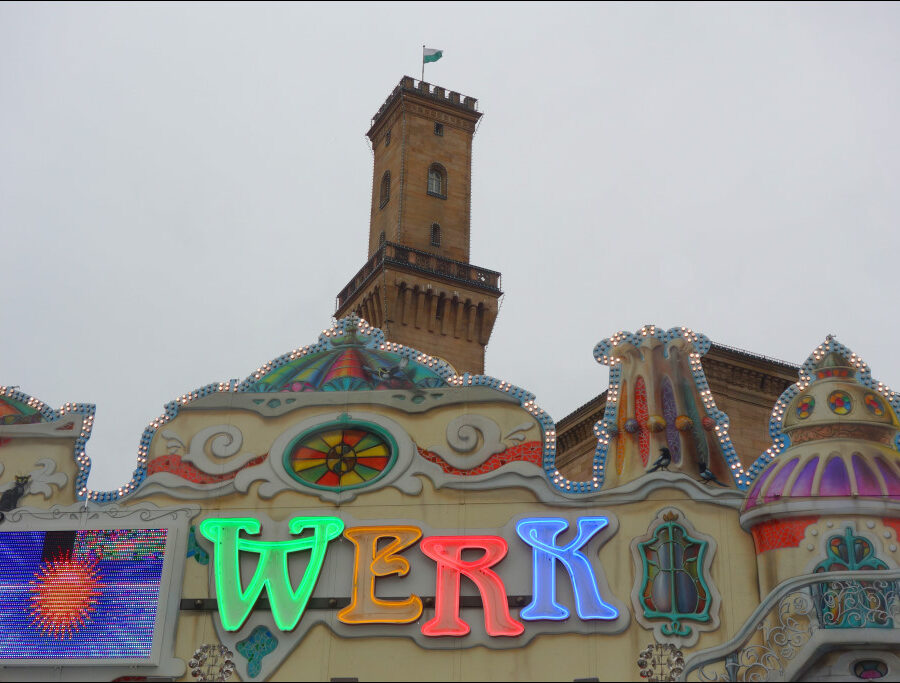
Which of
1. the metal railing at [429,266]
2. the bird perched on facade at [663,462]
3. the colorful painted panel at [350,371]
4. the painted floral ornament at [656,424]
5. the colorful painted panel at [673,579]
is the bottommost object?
the colorful painted panel at [673,579]

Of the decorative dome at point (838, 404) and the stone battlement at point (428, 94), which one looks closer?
the decorative dome at point (838, 404)

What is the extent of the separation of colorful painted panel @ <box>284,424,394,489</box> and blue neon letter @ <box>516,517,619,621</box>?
257 centimetres

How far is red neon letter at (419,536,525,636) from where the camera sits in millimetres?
17234

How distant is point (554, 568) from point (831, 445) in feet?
14.7

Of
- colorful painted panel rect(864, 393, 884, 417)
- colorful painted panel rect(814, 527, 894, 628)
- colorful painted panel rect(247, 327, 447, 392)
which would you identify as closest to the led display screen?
colorful painted panel rect(247, 327, 447, 392)

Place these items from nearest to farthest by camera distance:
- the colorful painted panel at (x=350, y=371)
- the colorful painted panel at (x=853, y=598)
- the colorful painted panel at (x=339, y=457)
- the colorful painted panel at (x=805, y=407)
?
1. the colorful painted panel at (x=853, y=598)
2. the colorful painted panel at (x=805, y=407)
3. the colorful painted panel at (x=339, y=457)
4. the colorful painted panel at (x=350, y=371)

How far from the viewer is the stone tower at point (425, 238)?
1838 inches

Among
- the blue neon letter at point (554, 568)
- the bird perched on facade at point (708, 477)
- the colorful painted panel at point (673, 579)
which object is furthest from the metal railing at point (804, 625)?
the bird perched on facade at point (708, 477)

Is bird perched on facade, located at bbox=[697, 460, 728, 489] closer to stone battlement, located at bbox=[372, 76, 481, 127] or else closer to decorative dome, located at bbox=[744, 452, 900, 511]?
decorative dome, located at bbox=[744, 452, 900, 511]

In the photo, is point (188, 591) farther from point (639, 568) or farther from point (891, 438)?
point (891, 438)

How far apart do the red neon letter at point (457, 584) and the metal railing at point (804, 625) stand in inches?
109

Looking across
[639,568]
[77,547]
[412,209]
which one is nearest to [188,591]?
[77,547]

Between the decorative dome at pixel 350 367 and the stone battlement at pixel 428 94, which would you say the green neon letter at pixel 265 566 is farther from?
the stone battlement at pixel 428 94

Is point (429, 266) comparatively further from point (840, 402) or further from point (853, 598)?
point (853, 598)
